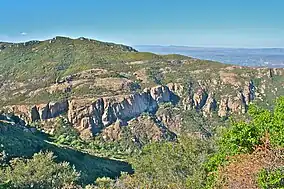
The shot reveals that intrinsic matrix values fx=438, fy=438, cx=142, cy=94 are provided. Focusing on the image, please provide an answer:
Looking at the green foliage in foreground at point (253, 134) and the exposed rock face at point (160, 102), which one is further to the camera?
the exposed rock face at point (160, 102)

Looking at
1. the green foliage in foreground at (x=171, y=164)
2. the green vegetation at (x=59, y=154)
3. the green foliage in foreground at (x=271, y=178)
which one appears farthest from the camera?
the green vegetation at (x=59, y=154)

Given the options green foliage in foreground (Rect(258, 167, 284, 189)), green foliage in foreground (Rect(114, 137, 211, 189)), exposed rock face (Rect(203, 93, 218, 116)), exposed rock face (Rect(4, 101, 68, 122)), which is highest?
green foliage in foreground (Rect(258, 167, 284, 189))

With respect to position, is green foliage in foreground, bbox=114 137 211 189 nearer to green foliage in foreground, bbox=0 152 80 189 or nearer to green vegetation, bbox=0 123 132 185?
green foliage in foreground, bbox=0 152 80 189

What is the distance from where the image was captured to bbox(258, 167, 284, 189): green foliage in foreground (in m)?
15.8

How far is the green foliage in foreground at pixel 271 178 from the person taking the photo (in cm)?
1582

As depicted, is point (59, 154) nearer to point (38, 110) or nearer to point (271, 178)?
point (271, 178)

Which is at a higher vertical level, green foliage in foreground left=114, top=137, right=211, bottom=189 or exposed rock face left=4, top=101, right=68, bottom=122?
green foliage in foreground left=114, top=137, right=211, bottom=189

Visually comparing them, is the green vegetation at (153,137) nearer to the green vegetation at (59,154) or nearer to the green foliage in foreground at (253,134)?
the green foliage in foreground at (253,134)

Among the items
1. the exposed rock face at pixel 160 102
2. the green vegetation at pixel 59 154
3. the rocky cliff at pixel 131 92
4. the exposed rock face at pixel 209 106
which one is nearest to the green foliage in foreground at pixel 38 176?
the green vegetation at pixel 59 154

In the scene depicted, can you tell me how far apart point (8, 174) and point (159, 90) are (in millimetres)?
140652

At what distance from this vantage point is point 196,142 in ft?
93.8

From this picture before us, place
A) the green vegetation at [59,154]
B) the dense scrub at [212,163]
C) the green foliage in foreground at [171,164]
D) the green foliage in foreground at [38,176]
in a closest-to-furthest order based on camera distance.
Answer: the dense scrub at [212,163]
the green foliage in foreground at [171,164]
the green foliage in foreground at [38,176]
the green vegetation at [59,154]

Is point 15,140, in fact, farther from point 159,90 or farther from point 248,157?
point 159,90

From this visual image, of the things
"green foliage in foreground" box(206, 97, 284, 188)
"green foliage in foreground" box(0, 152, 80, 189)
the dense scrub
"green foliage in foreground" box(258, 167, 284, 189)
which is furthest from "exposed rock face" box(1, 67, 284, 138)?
"green foliage in foreground" box(258, 167, 284, 189)
